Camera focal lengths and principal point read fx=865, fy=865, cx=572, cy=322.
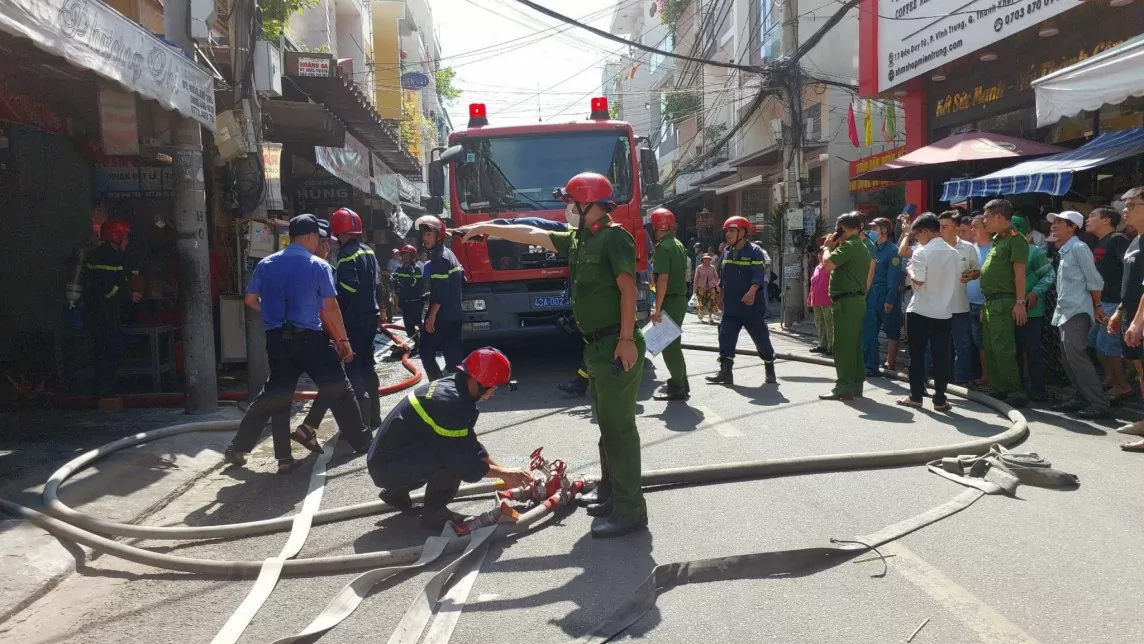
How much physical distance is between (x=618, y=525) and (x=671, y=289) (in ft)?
13.8

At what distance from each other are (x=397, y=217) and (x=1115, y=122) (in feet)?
51.3

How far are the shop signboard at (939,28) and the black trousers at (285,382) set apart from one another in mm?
10108

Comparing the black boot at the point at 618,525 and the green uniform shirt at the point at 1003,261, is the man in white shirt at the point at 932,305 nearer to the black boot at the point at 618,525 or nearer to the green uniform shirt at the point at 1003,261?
the green uniform shirt at the point at 1003,261

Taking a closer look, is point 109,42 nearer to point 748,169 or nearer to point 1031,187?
point 1031,187

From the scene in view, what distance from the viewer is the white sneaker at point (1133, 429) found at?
256 inches

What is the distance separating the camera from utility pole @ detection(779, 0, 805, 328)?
1550 centimetres

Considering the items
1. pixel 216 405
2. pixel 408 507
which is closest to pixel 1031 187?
pixel 408 507

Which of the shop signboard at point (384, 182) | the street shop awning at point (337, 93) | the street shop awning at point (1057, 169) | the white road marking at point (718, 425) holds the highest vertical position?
the street shop awning at point (337, 93)

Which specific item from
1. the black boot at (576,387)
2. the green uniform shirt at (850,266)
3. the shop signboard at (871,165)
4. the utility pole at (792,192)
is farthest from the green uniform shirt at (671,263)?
the shop signboard at (871,165)

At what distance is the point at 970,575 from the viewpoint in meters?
3.75

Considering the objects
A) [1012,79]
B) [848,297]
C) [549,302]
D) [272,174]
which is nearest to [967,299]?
[848,297]

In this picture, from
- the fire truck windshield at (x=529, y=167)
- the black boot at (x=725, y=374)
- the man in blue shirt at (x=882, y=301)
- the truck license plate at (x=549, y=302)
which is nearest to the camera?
the black boot at (x=725, y=374)

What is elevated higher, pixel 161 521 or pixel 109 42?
pixel 109 42

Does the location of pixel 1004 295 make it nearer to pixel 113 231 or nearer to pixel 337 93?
pixel 113 231
